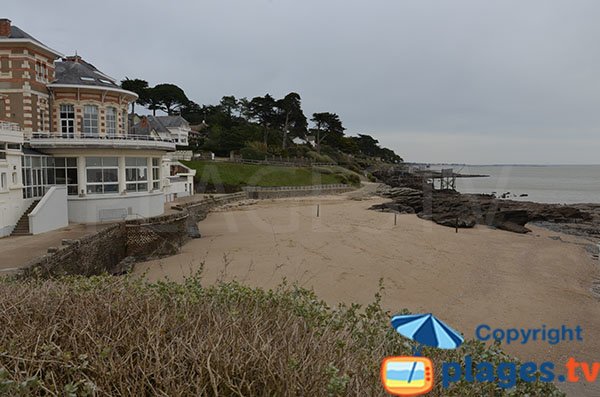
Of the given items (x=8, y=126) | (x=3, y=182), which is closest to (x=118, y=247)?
(x=3, y=182)

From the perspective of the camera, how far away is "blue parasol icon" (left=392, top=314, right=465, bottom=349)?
9.72ft

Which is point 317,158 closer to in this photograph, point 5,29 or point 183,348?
point 5,29

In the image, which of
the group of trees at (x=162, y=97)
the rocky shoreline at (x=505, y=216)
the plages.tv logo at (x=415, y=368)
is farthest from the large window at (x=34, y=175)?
the group of trees at (x=162, y=97)

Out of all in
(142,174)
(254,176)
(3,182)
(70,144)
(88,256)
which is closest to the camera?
(88,256)

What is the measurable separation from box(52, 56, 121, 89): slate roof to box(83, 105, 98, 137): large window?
128 centimetres

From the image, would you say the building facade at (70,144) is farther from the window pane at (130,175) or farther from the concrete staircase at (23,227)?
the concrete staircase at (23,227)

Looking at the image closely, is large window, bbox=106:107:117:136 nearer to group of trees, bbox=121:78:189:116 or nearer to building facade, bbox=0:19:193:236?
building facade, bbox=0:19:193:236

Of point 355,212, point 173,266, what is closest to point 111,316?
point 173,266

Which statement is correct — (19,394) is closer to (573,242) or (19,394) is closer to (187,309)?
(187,309)

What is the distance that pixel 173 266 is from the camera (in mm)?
17141

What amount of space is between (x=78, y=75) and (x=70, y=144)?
18.5 feet

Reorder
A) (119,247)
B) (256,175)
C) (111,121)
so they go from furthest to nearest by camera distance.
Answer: (256,175)
(111,121)
(119,247)

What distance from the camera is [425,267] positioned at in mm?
17516

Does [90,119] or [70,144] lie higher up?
[90,119]
